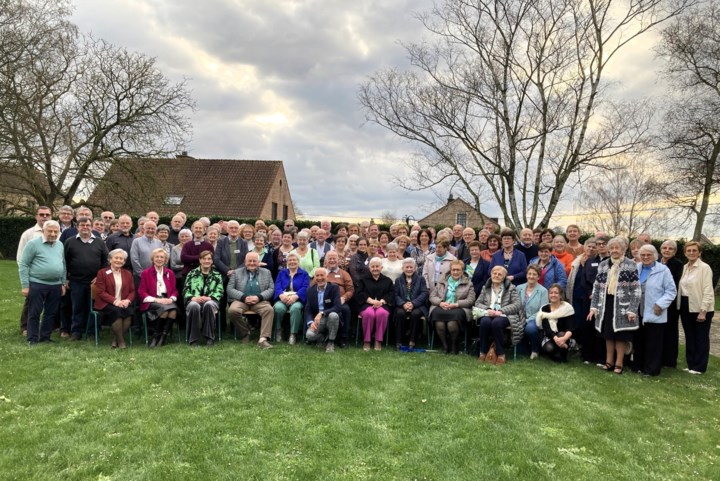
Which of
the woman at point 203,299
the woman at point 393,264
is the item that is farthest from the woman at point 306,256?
the woman at point 203,299

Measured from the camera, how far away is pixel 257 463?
318 cm

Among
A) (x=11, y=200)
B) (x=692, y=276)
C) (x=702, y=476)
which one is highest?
(x=11, y=200)

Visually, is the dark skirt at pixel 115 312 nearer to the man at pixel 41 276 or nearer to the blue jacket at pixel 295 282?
the man at pixel 41 276

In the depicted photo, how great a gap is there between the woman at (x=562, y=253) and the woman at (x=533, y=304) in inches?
27.1

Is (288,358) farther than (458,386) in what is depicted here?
Yes

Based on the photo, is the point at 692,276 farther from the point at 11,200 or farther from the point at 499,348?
the point at 11,200

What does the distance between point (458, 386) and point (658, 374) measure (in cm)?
291

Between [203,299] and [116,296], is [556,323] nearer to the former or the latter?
[203,299]

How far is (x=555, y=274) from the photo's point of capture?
21.7 ft

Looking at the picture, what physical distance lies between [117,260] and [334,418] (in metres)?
3.92

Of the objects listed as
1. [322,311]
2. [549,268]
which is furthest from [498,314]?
[322,311]

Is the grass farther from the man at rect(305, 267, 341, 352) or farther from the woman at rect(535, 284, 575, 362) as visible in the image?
the man at rect(305, 267, 341, 352)

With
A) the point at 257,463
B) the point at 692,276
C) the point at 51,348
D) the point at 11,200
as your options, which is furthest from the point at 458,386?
the point at 11,200

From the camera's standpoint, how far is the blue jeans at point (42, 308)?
6.10 m
